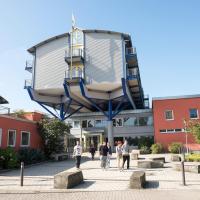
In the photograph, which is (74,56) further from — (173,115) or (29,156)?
(29,156)

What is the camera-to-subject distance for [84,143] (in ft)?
134

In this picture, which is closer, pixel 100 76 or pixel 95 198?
pixel 95 198

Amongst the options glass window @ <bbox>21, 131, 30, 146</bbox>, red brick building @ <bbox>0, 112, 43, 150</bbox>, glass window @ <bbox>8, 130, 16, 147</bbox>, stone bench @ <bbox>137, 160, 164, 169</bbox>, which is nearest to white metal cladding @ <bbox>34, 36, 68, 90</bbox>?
red brick building @ <bbox>0, 112, 43, 150</bbox>

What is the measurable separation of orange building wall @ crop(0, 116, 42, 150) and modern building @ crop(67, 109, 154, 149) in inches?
527

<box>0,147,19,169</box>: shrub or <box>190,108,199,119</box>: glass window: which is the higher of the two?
<box>190,108,199,119</box>: glass window

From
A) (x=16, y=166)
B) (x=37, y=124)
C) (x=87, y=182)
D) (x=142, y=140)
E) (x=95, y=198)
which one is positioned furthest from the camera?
(x=142, y=140)

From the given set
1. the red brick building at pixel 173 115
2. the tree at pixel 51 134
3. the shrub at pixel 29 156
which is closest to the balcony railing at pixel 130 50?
the red brick building at pixel 173 115

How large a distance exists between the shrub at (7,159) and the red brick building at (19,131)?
2.39 m

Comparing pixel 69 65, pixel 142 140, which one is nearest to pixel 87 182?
pixel 142 140

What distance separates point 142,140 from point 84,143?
386 inches

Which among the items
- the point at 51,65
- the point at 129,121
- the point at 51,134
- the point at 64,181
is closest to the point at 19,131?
the point at 51,134

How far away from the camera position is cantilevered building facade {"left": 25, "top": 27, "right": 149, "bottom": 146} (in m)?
36.0

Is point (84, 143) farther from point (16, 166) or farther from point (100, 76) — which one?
point (16, 166)

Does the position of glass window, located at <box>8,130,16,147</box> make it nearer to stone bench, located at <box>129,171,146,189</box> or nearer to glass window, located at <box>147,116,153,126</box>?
stone bench, located at <box>129,171,146,189</box>
